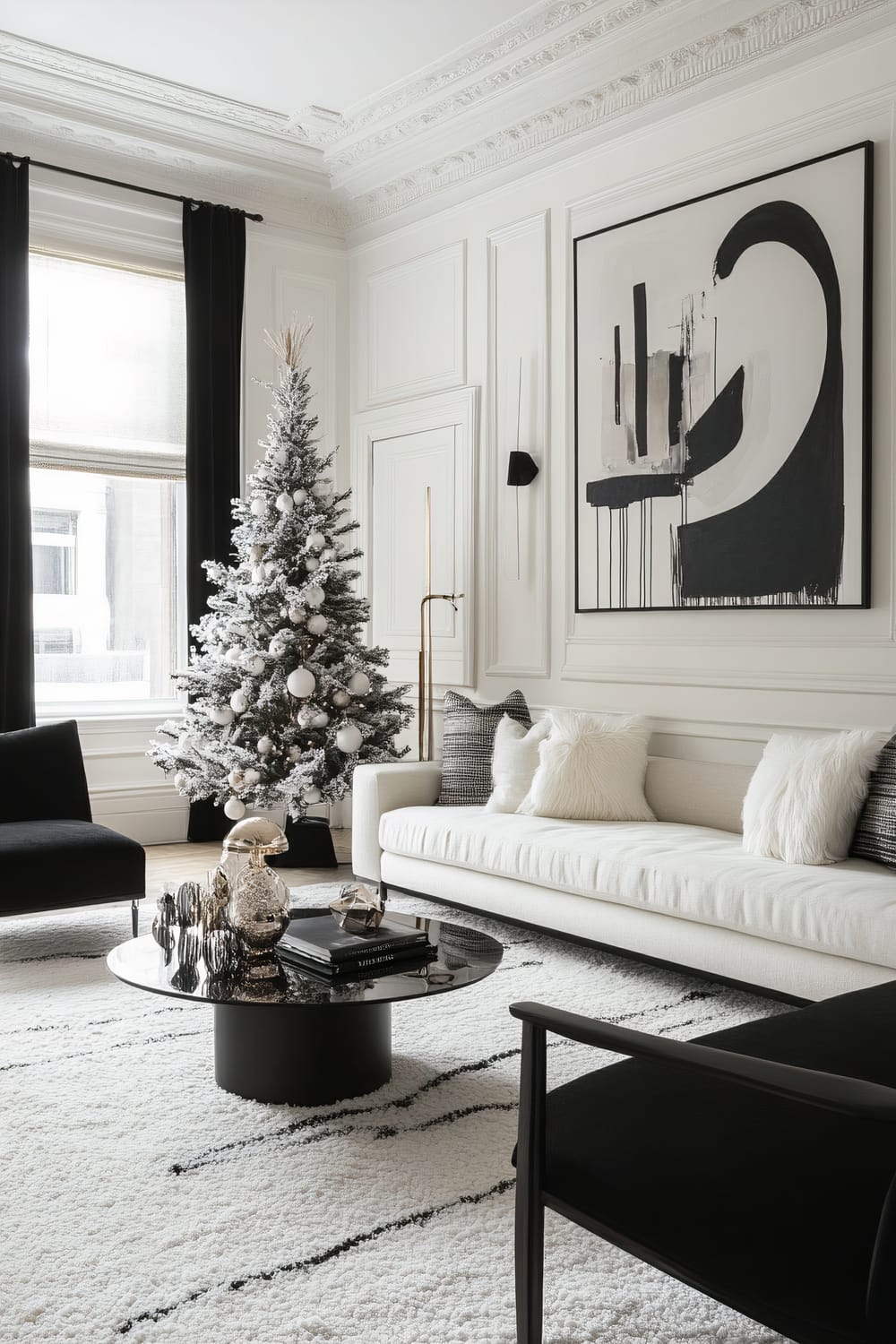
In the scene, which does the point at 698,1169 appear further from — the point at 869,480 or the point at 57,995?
the point at 869,480

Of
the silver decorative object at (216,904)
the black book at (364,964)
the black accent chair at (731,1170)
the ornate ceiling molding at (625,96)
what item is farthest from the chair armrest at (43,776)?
the ornate ceiling molding at (625,96)

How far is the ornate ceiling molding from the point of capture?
4.21 m

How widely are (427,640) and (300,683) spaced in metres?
1.13

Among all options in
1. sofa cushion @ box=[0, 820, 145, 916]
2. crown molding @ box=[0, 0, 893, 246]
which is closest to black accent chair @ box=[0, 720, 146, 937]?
sofa cushion @ box=[0, 820, 145, 916]

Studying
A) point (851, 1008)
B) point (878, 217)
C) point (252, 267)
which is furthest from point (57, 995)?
point (252, 267)

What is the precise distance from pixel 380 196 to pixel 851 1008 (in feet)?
18.0

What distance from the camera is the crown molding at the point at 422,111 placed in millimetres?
4465

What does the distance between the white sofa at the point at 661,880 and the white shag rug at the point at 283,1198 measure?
0.26m

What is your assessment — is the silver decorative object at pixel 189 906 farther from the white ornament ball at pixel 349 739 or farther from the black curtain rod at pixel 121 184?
the black curtain rod at pixel 121 184

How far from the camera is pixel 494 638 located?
5734 mm

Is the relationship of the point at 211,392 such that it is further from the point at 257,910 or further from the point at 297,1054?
the point at 297,1054

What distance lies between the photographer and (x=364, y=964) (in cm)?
273

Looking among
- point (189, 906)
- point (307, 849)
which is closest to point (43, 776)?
point (307, 849)

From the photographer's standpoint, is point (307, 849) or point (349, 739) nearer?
point (349, 739)
